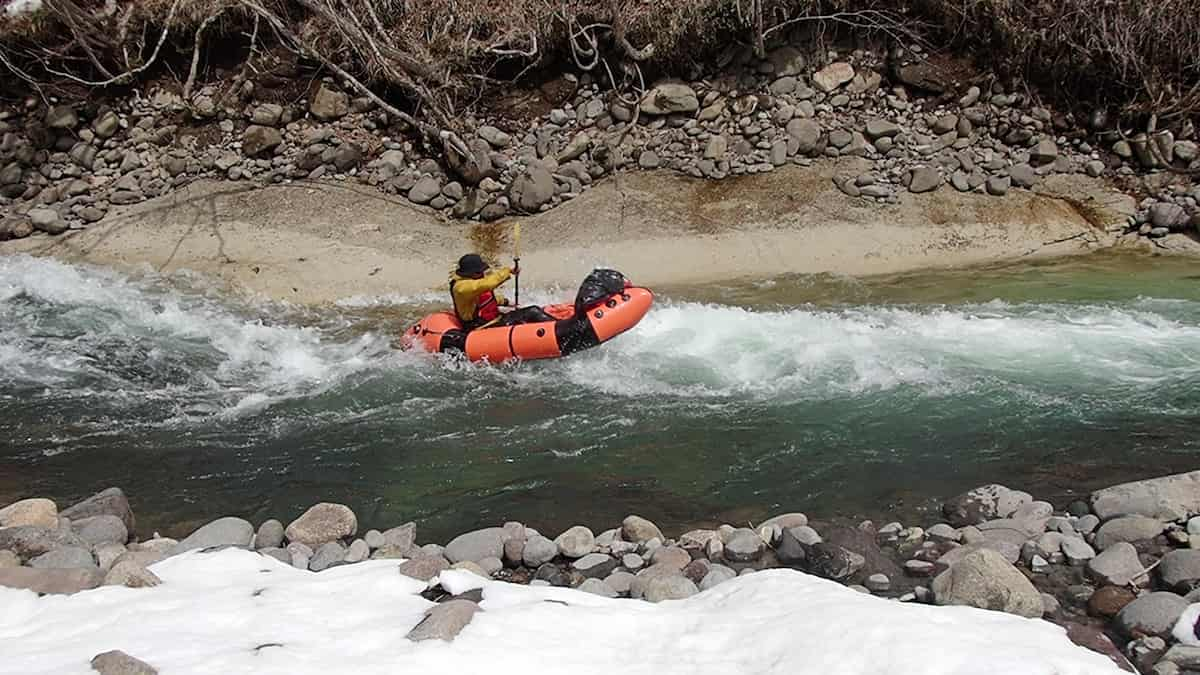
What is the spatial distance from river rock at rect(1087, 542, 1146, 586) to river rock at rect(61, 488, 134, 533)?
5002 millimetres

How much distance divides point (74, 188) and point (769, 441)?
1008 cm

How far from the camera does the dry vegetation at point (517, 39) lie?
1133cm

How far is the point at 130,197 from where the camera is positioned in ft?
38.2

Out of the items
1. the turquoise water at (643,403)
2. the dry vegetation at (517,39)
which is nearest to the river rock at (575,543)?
the turquoise water at (643,403)

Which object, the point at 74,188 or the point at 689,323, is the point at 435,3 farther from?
the point at 689,323

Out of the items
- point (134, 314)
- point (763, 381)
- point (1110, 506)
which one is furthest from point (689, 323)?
point (134, 314)

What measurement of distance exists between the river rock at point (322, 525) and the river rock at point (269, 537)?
51 millimetres

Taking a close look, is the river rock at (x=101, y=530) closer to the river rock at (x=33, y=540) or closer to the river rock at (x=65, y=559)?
the river rock at (x=33, y=540)

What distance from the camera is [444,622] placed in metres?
3.44

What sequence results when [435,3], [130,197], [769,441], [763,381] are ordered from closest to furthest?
[769,441] → [763,381] → [130,197] → [435,3]

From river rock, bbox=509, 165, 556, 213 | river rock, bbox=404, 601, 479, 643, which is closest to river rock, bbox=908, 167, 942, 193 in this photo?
river rock, bbox=509, 165, 556, 213

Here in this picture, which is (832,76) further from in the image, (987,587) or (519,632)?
(519,632)

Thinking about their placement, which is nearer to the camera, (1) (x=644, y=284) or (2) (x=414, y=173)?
(1) (x=644, y=284)

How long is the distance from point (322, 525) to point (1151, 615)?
13.0ft
